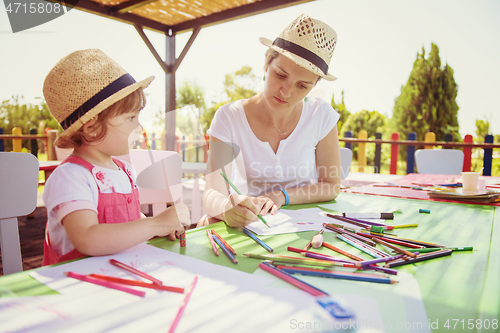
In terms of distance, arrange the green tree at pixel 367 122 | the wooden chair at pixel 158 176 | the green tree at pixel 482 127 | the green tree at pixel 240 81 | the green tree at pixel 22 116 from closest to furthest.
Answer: the wooden chair at pixel 158 176, the green tree at pixel 482 127, the green tree at pixel 22 116, the green tree at pixel 367 122, the green tree at pixel 240 81

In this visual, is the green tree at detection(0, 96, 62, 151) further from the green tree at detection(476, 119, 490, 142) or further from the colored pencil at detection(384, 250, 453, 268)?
the green tree at detection(476, 119, 490, 142)

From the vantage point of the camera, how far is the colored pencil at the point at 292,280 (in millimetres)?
548

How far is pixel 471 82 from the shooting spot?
34.9ft

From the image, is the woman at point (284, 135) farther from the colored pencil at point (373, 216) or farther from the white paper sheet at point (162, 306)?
the white paper sheet at point (162, 306)

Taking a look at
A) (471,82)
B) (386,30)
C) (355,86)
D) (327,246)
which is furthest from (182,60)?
(386,30)

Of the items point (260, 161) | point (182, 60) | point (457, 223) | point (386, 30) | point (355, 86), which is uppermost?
point (386, 30)

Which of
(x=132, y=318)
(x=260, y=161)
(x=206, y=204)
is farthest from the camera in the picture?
(x=260, y=161)

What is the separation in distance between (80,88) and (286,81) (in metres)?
0.83

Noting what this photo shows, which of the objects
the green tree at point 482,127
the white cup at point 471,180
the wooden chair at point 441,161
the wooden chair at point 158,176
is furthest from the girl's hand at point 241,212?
the green tree at point 482,127

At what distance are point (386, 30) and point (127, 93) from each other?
16.0 m

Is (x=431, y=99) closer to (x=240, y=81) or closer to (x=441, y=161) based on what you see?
(x=441, y=161)

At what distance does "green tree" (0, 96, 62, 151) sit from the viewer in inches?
465

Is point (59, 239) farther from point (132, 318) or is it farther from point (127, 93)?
point (132, 318)

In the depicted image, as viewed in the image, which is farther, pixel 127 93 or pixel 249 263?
pixel 127 93
